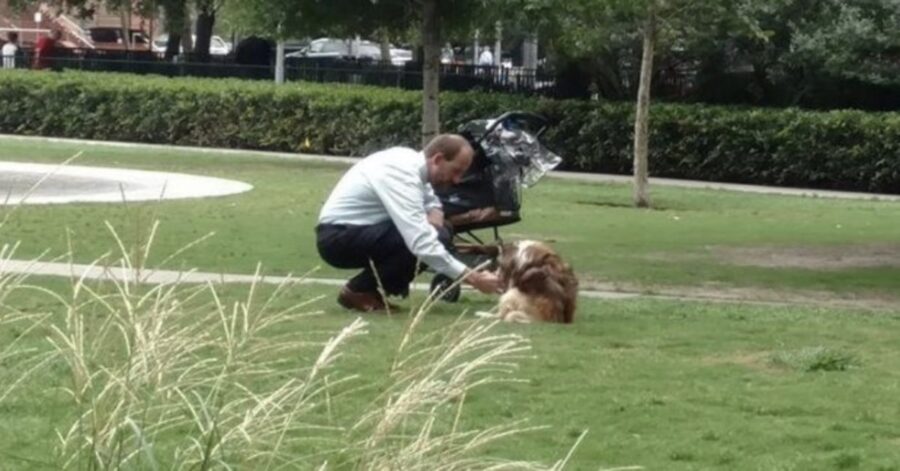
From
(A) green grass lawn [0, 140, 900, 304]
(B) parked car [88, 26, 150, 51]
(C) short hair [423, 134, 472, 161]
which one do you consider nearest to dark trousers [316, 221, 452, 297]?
(C) short hair [423, 134, 472, 161]

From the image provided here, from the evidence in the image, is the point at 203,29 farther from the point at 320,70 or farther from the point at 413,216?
the point at 413,216

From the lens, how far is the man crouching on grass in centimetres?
1071

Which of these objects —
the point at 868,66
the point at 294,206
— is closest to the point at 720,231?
the point at 294,206

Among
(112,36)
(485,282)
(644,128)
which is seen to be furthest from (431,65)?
(112,36)

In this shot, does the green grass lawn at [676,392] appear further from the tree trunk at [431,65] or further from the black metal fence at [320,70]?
the black metal fence at [320,70]

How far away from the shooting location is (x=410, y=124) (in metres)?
32.2

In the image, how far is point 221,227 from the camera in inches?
714

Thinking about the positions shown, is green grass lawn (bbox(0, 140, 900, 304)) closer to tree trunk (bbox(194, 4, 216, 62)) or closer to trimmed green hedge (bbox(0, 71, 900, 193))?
trimmed green hedge (bbox(0, 71, 900, 193))

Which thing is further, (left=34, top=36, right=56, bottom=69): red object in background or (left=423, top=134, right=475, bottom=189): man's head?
(left=34, top=36, right=56, bottom=69): red object in background

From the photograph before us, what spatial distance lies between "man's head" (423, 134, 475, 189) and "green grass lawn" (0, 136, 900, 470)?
0.88 meters

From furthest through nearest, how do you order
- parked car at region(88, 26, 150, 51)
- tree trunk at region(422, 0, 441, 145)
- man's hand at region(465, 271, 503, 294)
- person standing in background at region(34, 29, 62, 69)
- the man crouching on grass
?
parked car at region(88, 26, 150, 51) < person standing in background at region(34, 29, 62, 69) < tree trunk at region(422, 0, 441, 145) < the man crouching on grass < man's hand at region(465, 271, 503, 294)

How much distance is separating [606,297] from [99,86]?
23.8 metres

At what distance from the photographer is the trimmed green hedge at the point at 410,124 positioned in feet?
95.4

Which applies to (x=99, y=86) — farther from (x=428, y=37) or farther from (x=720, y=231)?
(x=720, y=231)
